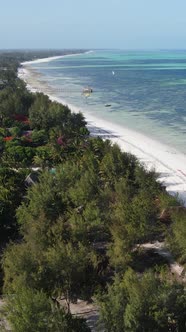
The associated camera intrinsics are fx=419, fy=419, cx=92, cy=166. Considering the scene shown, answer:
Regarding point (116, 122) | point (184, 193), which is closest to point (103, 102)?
point (116, 122)

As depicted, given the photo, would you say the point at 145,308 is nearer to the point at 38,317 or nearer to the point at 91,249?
the point at 38,317

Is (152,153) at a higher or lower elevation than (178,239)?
higher

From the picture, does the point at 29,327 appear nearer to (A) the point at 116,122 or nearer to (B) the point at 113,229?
(B) the point at 113,229

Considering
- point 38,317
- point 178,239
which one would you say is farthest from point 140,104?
point 38,317

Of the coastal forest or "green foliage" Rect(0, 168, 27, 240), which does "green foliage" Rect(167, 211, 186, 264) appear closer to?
the coastal forest

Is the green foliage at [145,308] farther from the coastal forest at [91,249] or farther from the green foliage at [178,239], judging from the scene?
the green foliage at [178,239]

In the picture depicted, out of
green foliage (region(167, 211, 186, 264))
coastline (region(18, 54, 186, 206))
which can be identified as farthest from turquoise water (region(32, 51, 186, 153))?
green foliage (region(167, 211, 186, 264))

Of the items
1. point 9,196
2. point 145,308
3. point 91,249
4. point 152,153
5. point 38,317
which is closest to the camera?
point 38,317

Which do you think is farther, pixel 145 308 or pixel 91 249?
pixel 91 249
